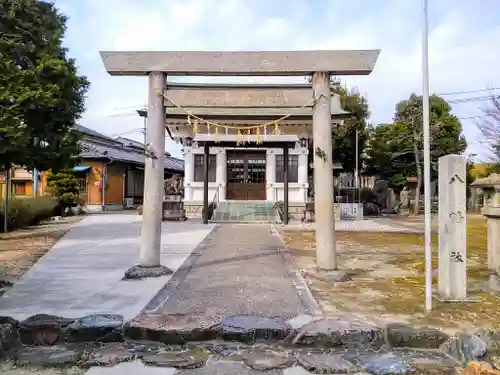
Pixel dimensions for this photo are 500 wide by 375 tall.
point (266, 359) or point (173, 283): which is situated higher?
point (173, 283)

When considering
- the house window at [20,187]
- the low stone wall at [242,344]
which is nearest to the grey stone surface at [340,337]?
the low stone wall at [242,344]

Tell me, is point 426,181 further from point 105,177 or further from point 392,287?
point 105,177

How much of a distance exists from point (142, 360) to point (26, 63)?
1088 centimetres

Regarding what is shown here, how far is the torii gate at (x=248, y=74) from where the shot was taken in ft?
27.2

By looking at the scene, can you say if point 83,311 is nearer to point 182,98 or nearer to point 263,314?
point 263,314

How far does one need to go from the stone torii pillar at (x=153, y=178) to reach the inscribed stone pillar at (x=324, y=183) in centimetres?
304

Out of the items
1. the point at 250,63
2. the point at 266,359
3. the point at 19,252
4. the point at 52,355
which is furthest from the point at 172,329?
the point at 19,252

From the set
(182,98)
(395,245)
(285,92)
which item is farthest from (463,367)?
(395,245)

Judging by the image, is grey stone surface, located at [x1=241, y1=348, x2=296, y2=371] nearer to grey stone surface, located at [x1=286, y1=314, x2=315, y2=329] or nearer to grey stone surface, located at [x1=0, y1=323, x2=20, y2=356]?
grey stone surface, located at [x1=286, y1=314, x2=315, y2=329]

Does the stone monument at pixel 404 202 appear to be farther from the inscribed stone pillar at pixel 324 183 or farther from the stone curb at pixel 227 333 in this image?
the stone curb at pixel 227 333

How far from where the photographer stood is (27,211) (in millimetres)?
18984

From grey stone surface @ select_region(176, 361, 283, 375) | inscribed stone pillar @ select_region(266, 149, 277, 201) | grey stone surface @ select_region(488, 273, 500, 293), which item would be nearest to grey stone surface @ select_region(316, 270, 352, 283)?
grey stone surface @ select_region(488, 273, 500, 293)

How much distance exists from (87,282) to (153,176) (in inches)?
90.5

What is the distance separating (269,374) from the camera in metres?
4.26
